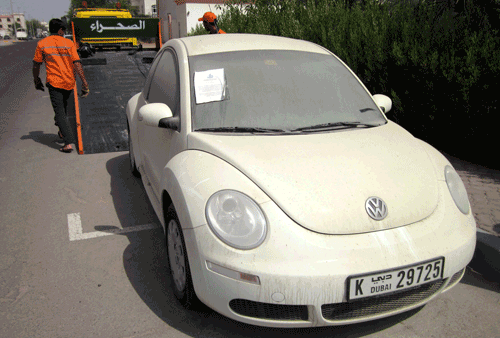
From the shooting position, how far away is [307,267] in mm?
2213

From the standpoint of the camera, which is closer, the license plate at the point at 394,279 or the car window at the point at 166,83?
the license plate at the point at 394,279

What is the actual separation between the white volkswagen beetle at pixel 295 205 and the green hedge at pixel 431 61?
9.21 feet

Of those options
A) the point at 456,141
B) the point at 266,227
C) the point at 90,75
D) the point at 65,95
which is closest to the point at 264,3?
the point at 90,75

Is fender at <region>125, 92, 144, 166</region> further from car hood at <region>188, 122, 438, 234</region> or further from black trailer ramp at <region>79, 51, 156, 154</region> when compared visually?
car hood at <region>188, 122, 438, 234</region>

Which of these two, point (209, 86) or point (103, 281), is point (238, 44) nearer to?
point (209, 86)

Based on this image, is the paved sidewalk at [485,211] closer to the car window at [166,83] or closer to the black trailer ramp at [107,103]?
the car window at [166,83]

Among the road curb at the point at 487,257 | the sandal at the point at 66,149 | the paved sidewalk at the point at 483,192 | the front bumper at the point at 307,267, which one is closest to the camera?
the front bumper at the point at 307,267

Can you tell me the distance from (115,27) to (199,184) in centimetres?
1103

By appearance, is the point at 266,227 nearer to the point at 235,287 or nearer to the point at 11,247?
the point at 235,287

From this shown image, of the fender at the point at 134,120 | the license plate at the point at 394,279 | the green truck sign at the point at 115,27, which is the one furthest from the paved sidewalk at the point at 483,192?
the green truck sign at the point at 115,27

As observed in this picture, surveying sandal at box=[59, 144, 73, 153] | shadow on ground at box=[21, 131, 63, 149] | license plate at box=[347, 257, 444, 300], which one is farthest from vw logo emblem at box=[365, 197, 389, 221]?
shadow on ground at box=[21, 131, 63, 149]

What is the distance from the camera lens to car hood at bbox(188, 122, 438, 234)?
238 cm

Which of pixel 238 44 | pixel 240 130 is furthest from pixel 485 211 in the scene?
pixel 238 44

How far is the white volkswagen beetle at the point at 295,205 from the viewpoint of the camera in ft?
7.41
